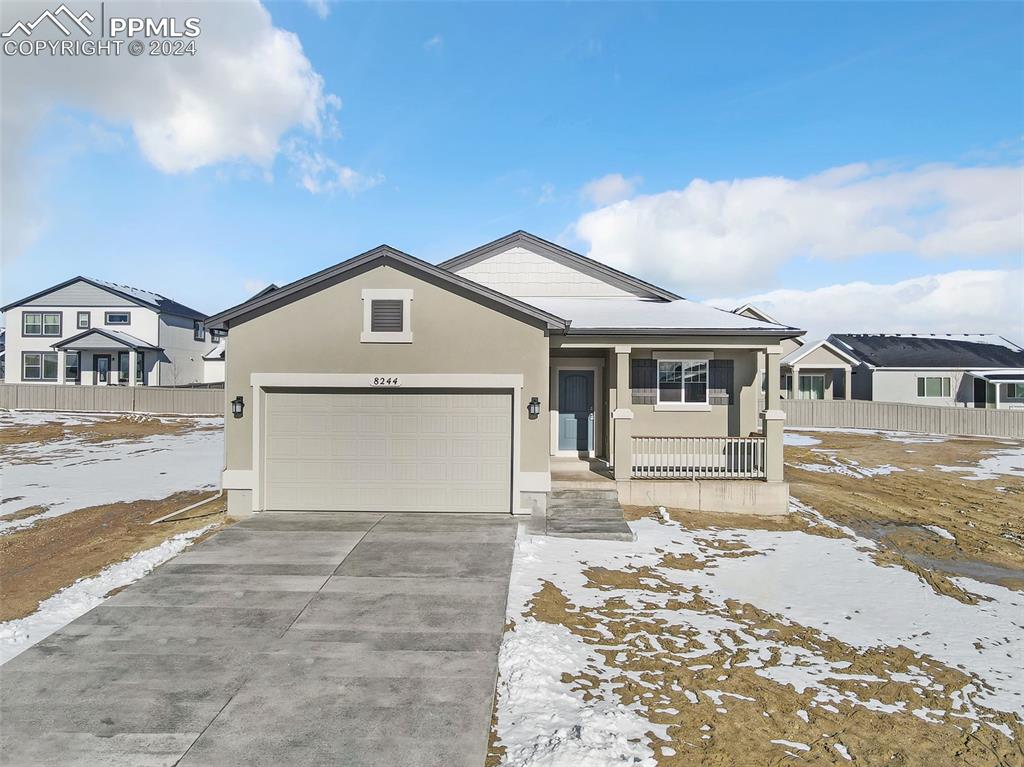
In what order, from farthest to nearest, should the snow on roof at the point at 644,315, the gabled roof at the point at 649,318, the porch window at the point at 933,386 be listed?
1. the porch window at the point at 933,386
2. the snow on roof at the point at 644,315
3. the gabled roof at the point at 649,318

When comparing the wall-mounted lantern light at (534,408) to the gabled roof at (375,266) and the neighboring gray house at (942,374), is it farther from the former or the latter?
the neighboring gray house at (942,374)

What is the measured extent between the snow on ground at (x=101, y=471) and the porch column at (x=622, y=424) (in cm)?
983

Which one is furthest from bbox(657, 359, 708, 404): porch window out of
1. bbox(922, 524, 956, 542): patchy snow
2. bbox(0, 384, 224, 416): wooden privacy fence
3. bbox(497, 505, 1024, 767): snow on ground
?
bbox(0, 384, 224, 416): wooden privacy fence

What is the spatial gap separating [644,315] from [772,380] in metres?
3.11

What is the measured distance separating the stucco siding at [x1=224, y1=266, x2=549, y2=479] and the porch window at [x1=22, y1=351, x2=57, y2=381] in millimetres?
32153

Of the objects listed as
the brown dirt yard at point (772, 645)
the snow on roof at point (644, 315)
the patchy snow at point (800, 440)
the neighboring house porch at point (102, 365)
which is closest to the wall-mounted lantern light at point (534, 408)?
the snow on roof at point (644, 315)

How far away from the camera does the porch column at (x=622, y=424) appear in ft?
36.4

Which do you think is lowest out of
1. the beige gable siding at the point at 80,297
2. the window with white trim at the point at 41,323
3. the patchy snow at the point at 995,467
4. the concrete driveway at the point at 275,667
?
the concrete driveway at the point at 275,667

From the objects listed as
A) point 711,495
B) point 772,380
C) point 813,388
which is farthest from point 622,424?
point 813,388

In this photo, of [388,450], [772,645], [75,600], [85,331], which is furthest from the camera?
[85,331]

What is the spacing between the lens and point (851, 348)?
32.4 meters

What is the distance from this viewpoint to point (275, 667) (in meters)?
5.12

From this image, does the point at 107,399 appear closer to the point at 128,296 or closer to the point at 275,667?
the point at 128,296

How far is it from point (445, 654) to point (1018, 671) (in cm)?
564
